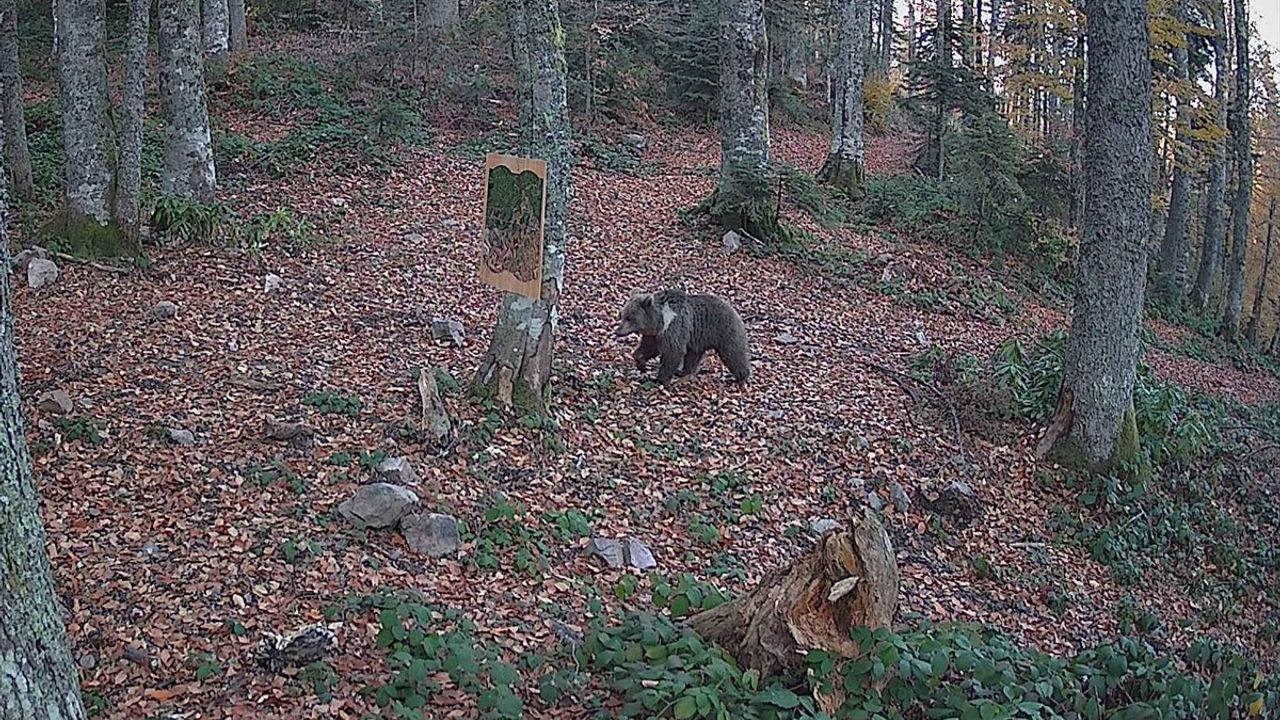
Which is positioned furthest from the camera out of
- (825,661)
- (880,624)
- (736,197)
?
(736,197)

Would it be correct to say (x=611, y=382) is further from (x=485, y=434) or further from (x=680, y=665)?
(x=680, y=665)

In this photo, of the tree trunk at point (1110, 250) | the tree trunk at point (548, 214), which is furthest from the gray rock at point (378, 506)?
the tree trunk at point (1110, 250)

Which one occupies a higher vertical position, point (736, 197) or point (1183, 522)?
point (736, 197)

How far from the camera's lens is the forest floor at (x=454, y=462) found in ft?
17.2

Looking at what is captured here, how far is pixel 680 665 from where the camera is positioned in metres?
4.63

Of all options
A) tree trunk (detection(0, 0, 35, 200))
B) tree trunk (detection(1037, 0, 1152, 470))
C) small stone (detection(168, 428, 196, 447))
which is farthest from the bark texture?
tree trunk (detection(1037, 0, 1152, 470))

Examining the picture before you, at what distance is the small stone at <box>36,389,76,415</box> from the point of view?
6977 mm

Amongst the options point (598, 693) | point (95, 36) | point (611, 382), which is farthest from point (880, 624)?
point (95, 36)

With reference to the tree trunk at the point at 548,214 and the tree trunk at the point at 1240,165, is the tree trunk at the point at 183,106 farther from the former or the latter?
the tree trunk at the point at 1240,165

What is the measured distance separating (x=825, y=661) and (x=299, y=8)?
25.7 meters

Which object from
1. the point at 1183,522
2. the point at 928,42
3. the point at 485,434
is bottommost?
the point at 1183,522

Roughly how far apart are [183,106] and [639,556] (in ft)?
28.9

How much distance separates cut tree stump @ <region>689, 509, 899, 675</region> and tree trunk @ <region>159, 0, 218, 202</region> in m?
9.76

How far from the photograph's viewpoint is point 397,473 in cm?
675
